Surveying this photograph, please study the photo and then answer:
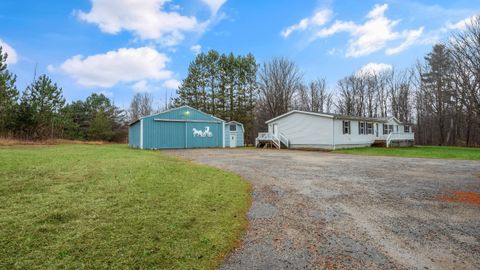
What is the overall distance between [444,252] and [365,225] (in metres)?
1.05

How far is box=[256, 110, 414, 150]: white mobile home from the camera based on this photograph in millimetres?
21109

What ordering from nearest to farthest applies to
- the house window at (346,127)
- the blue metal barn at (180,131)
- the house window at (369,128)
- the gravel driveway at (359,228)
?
the gravel driveway at (359,228) → the blue metal barn at (180,131) → the house window at (346,127) → the house window at (369,128)

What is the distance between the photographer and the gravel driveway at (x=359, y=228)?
2855mm

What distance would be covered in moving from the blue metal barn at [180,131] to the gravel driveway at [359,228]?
1670 centimetres

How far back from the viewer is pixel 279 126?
82.0 feet

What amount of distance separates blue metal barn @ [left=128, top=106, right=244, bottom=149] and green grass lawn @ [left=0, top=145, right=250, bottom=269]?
15.5m

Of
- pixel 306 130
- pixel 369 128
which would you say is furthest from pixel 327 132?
pixel 369 128

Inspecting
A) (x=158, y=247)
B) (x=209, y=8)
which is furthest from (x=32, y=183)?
(x=209, y=8)

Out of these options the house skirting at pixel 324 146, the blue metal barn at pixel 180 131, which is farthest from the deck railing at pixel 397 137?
the blue metal barn at pixel 180 131

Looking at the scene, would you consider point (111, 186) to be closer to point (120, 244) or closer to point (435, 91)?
point (120, 244)

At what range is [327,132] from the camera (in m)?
21.1

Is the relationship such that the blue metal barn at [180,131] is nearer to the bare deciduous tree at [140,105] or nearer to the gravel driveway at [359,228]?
the gravel driveway at [359,228]

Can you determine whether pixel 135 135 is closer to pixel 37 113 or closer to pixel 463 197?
pixel 37 113

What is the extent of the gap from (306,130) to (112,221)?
68.2 ft
